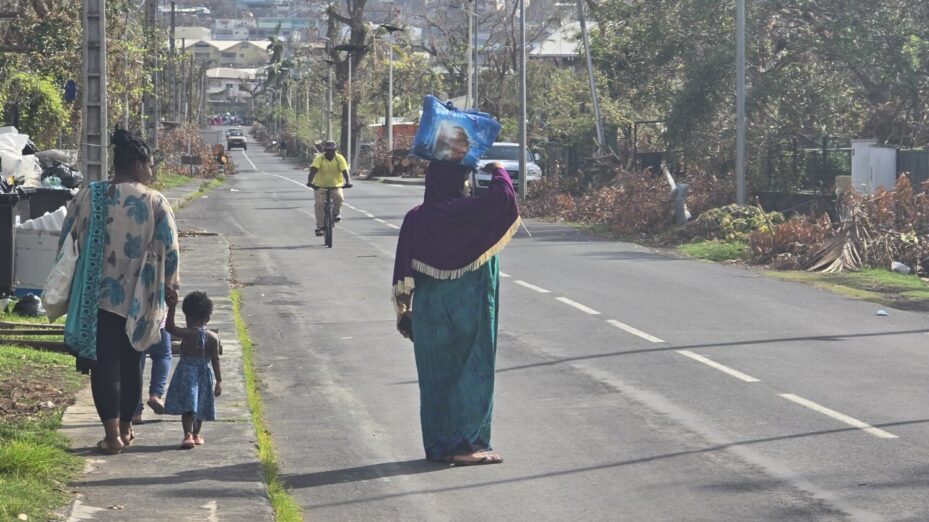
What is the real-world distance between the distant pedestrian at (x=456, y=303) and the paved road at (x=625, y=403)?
245 mm

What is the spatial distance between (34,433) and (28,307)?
6120 millimetres

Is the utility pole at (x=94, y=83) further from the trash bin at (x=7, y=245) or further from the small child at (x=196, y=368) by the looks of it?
the small child at (x=196, y=368)

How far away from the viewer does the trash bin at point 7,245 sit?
47.1 ft

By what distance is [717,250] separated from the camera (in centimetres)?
2395

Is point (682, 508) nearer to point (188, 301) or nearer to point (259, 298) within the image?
point (188, 301)

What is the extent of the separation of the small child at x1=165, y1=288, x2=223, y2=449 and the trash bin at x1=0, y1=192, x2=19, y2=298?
22.8ft

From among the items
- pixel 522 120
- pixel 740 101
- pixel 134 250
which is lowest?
pixel 134 250

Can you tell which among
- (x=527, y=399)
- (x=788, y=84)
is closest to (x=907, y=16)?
(x=788, y=84)

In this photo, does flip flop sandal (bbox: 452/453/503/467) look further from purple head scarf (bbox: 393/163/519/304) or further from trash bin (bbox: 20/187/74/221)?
trash bin (bbox: 20/187/74/221)

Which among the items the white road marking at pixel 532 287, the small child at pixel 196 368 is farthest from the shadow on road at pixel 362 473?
the white road marking at pixel 532 287

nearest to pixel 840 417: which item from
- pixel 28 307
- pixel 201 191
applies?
pixel 28 307

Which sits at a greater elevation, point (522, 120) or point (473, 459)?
point (522, 120)

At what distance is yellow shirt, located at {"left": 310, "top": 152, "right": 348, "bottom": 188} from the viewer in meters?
23.9

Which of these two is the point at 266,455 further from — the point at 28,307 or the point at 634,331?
the point at 28,307
